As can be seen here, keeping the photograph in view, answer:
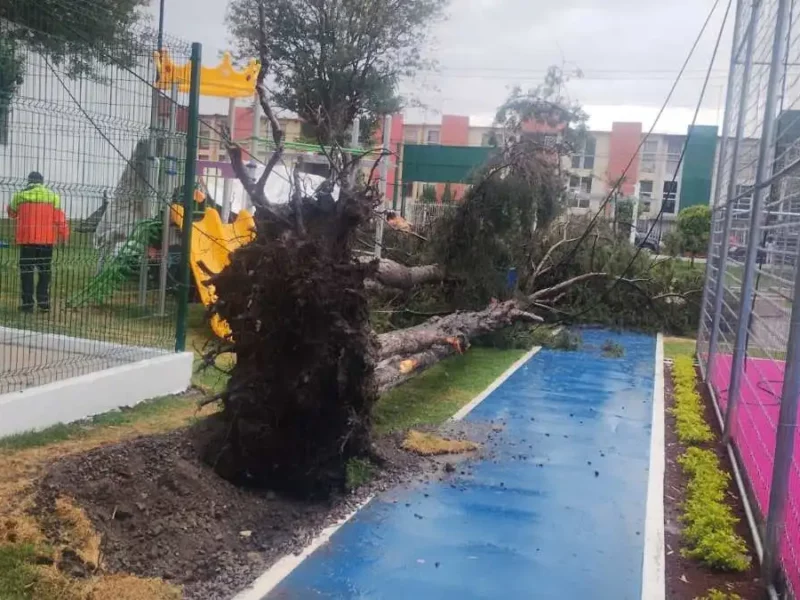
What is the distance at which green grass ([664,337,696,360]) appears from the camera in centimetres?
1333

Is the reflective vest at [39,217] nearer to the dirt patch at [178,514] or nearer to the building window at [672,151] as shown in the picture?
the dirt patch at [178,514]

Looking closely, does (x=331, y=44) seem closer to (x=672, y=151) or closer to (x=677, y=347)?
(x=677, y=347)

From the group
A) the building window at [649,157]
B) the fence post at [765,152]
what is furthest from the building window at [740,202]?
the building window at [649,157]

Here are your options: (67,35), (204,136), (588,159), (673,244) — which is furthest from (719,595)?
(588,159)

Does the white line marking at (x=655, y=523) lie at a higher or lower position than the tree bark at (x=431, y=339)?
lower

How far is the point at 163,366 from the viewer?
304 inches

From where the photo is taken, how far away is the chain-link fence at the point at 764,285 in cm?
468

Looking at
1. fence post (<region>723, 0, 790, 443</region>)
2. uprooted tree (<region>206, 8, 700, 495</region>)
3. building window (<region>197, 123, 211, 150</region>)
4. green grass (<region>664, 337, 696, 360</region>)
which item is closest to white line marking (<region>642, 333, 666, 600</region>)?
fence post (<region>723, 0, 790, 443</region>)

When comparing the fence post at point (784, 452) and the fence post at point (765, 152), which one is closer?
the fence post at point (784, 452)

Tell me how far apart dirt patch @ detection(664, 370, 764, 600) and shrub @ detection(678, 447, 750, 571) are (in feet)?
0.17

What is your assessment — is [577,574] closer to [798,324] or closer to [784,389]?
[784,389]

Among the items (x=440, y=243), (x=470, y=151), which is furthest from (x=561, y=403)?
(x=470, y=151)

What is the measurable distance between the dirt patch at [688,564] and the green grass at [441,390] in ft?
7.72

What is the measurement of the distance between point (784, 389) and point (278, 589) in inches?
118
